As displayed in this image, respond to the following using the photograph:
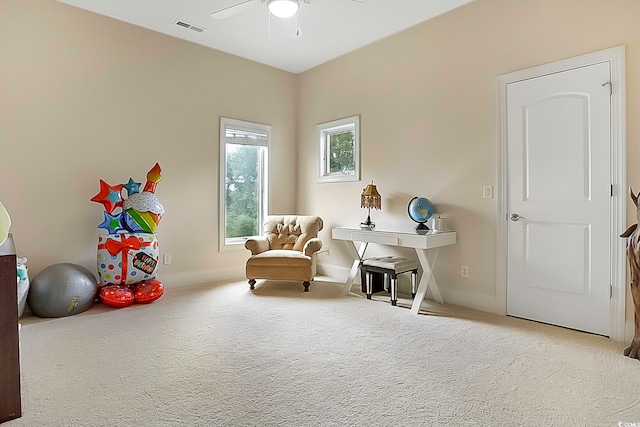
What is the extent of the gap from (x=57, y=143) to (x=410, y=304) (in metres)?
3.92

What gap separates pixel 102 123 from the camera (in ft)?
13.3

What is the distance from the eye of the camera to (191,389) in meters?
→ 2.09

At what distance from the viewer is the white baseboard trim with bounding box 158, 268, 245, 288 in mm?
4516

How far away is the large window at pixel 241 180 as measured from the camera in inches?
198

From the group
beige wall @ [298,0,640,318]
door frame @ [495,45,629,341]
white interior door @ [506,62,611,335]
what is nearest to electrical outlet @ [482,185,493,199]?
beige wall @ [298,0,640,318]

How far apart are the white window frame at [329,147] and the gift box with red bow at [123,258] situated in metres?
2.52

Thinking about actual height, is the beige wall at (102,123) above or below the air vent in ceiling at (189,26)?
below

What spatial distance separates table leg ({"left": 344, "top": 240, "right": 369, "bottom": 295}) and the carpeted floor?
0.73 metres

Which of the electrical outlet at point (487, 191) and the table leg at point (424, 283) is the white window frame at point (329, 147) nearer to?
the table leg at point (424, 283)

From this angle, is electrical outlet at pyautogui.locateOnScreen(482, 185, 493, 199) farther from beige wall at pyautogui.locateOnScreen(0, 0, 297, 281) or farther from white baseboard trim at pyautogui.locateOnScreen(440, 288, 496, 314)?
beige wall at pyautogui.locateOnScreen(0, 0, 297, 281)

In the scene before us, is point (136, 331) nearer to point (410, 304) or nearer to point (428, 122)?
point (410, 304)

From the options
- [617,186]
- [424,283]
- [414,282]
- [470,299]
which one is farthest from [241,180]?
[617,186]

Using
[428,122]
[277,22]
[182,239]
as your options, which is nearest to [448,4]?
[428,122]

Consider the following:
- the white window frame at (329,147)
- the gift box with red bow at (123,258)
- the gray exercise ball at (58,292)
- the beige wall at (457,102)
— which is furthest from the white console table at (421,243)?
the gray exercise ball at (58,292)
